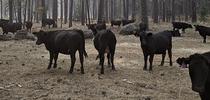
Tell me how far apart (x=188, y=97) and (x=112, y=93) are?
2.28 m

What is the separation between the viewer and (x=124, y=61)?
61.4ft

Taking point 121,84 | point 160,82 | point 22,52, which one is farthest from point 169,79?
point 22,52

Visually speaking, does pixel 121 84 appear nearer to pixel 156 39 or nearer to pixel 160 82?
pixel 160 82

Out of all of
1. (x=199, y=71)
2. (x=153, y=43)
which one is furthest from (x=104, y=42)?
(x=199, y=71)

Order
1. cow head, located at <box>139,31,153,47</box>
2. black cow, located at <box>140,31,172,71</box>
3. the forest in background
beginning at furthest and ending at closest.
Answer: the forest in background → black cow, located at <box>140,31,172,71</box> → cow head, located at <box>139,31,153,47</box>

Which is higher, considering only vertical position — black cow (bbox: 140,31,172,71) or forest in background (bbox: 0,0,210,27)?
forest in background (bbox: 0,0,210,27)

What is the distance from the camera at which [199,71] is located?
25.7 feet

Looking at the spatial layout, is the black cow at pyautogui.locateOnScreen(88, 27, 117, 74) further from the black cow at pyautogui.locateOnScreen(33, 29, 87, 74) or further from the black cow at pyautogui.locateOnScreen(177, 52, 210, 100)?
the black cow at pyautogui.locateOnScreen(177, 52, 210, 100)

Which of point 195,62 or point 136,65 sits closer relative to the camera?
point 195,62

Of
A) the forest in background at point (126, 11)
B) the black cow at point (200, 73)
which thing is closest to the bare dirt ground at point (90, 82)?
the black cow at point (200, 73)

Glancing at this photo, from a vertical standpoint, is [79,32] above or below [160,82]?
above

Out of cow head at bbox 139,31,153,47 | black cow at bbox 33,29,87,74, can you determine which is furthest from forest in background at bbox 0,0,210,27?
black cow at bbox 33,29,87,74

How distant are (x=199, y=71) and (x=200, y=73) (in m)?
0.05

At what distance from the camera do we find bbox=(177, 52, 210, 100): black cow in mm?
7742
